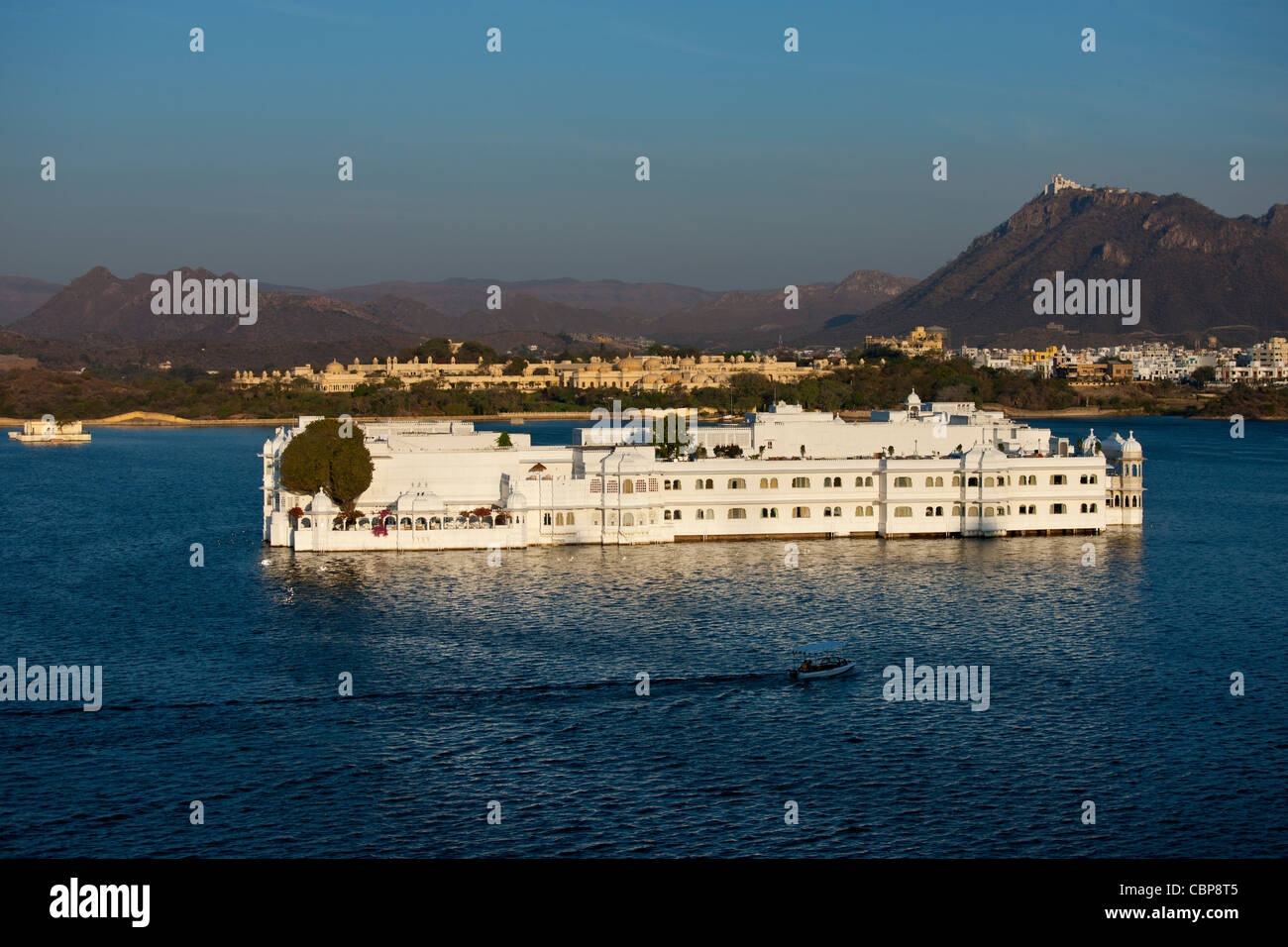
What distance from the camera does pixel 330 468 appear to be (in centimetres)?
5072

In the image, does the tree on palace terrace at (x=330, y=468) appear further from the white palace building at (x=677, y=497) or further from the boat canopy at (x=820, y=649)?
the boat canopy at (x=820, y=649)

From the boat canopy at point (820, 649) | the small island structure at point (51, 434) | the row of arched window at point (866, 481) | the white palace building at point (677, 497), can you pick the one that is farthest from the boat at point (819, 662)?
the small island structure at point (51, 434)

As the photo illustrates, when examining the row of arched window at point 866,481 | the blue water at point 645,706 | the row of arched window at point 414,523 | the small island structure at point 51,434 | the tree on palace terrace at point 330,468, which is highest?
the small island structure at point 51,434

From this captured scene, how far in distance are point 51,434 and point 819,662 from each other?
12046 cm

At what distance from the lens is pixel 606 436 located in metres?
60.7

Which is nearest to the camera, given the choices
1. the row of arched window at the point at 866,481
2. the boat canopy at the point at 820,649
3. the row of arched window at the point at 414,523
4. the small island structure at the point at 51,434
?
the boat canopy at the point at 820,649

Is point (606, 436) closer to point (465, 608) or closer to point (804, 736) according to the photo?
point (465, 608)

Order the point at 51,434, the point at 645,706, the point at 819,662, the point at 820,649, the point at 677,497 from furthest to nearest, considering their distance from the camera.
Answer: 1. the point at 51,434
2. the point at 677,497
3. the point at 820,649
4. the point at 819,662
5. the point at 645,706

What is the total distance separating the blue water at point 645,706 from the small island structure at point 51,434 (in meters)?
89.1

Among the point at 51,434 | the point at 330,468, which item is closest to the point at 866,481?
the point at 330,468

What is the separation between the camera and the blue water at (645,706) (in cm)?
2200

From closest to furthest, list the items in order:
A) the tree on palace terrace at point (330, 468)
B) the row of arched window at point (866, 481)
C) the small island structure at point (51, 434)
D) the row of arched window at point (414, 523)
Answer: the row of arched window at point (414, 523) < the tree on palace terrace at point (330, 468) < the row of arched window at point (866, 481) < the small island structure at point (51, 434)

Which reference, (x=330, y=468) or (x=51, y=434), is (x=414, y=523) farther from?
(x=51, y=434)

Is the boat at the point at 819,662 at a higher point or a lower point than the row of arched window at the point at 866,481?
lower
